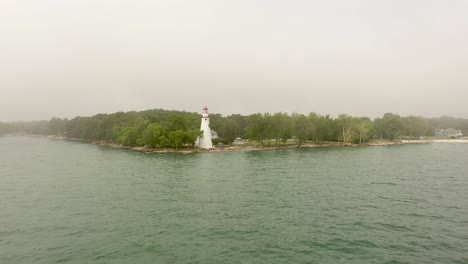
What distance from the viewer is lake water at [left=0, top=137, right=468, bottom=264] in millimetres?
21047

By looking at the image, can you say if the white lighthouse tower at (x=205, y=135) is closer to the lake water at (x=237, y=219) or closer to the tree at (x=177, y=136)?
the tree at (x=177, y=136)

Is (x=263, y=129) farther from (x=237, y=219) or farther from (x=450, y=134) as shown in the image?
(x=450, y=134)

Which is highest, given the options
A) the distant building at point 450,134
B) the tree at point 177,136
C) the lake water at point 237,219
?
the distant building at point 450,134

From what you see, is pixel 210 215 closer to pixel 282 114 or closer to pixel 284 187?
pixel 284 187

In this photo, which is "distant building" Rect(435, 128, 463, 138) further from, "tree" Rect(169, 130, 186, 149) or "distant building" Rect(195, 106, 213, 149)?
"tree" Rect(169, 130, 186, 149)

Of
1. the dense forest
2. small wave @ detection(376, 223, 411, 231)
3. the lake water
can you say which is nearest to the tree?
the dense forest

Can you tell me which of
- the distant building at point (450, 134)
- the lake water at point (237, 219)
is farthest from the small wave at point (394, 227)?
the distant building at point (450, 134)

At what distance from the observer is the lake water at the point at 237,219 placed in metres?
21.0

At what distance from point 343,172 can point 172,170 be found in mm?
34600

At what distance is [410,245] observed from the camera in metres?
21.9

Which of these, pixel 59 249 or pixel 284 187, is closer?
pixel 59 249

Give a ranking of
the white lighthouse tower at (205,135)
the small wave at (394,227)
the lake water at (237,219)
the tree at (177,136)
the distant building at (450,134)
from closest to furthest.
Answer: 1. the lake water at (237,219)
2. the small wave at (394,227)
3. the tree at (177,136)
4. the white lighthouse tower at (205,135)
5. the distant building at (450,134)

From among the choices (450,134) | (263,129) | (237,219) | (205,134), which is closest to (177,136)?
(205,134)

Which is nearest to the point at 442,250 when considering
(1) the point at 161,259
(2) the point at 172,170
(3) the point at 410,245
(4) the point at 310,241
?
(3) the point at 410,245
